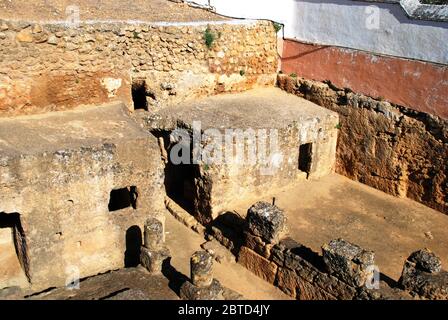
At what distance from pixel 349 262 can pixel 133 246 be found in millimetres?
4251

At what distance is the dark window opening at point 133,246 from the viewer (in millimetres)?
9914

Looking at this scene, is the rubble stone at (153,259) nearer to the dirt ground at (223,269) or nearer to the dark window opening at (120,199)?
the dirt ground at (223,269)

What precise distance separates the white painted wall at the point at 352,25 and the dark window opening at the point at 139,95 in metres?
3.85

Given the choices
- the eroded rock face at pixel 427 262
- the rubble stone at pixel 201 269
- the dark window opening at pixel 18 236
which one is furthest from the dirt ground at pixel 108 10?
the eroded rock face at pixel 427 262

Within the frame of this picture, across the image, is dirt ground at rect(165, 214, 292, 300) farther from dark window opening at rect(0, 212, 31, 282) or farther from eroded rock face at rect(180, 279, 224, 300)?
dark window opening at rect(0, 212, 31, 282)

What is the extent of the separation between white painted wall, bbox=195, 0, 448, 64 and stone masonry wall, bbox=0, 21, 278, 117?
0.62m

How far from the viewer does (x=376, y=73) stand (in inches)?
468

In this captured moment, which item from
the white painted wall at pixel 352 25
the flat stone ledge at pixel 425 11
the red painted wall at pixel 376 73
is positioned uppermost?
the flat stone ledge at pixel 425 11

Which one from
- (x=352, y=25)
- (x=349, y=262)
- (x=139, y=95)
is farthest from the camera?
(x=139, y=95)

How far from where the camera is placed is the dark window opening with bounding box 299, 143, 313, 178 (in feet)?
41.7

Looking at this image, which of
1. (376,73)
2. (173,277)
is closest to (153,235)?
(173,277)

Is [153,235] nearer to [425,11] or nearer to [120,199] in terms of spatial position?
[120,199]

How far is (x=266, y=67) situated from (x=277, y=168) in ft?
10.9
